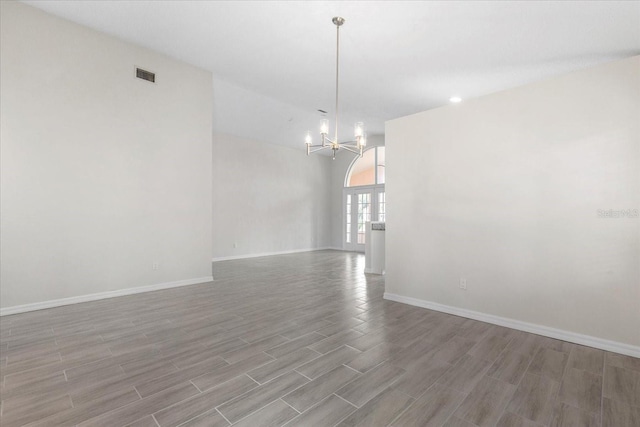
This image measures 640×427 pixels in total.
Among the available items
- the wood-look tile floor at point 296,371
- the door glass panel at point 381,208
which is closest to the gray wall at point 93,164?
the wood-look tile floor at point 296,371

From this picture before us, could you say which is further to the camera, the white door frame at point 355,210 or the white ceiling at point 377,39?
the white door frame at point 355,210

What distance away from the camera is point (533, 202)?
9.46 feet

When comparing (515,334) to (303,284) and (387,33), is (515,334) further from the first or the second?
(387,33)

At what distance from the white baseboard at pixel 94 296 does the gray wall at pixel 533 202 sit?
3.37 m

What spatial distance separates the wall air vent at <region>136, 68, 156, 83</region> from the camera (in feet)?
14.0

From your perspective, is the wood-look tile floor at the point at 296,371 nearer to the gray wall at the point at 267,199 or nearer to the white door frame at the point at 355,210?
the gray wall at the point at 267,199

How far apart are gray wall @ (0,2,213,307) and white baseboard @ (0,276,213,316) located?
0.05 m

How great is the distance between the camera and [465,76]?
191 inches

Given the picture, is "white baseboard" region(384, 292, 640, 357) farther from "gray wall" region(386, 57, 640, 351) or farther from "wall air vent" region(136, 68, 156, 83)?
"wall air vent" region(136, 68, 156, 83)

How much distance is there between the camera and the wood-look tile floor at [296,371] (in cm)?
165

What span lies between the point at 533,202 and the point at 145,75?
5265 millimetres

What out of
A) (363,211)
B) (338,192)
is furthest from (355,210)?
(338,192)

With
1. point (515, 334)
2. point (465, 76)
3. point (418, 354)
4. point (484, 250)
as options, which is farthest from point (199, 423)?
point (465, 76)

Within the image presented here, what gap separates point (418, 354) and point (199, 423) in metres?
1.65
